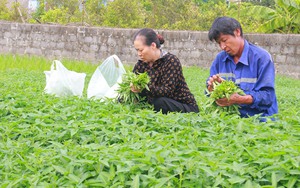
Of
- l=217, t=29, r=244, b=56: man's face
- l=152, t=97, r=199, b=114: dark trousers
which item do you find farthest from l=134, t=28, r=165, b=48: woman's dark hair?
l=217, t=29, r=244, b=56: man's face

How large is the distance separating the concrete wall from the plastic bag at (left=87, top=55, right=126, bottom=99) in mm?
7281

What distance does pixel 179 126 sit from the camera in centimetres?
459

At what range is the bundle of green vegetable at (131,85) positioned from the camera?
597 cm

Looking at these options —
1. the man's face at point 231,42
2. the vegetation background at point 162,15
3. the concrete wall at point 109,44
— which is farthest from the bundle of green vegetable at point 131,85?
the vegetation background at point 162,15

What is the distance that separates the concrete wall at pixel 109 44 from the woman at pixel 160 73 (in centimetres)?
848

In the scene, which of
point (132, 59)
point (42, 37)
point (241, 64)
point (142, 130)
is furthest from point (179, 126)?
point (42, 37)

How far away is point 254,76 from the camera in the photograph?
5492 mm

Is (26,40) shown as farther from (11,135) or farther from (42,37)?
(11,135)

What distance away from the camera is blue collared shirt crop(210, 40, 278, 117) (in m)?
5.37

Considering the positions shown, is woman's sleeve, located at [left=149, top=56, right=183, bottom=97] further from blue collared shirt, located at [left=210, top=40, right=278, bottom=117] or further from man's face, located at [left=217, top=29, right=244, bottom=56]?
man's face, located at [left=217, top=29, right=244, bottom=56]

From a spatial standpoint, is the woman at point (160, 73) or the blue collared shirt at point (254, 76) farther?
the woman at point (160, 73)

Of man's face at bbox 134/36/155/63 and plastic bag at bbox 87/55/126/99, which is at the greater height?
man's face at bbox 134/36/155/63

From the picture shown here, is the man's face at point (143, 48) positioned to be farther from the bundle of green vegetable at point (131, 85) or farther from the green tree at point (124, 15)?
the green tree at point (124, 15)

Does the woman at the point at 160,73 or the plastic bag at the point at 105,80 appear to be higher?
the woman at the point at 160,73
